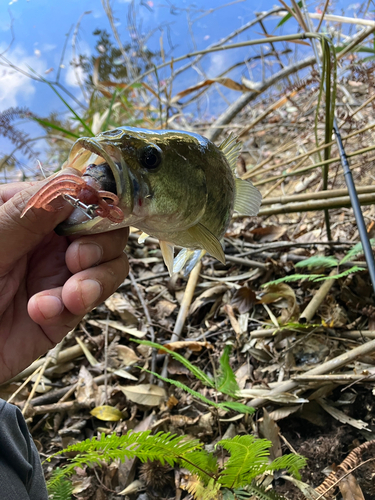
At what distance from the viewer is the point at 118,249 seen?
3.69 feet

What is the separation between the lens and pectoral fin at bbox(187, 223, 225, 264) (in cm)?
99

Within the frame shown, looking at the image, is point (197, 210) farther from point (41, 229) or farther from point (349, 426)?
point (349, 426)

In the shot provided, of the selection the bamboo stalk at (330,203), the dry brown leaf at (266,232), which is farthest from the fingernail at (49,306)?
the dry brown leaf at (266,232)

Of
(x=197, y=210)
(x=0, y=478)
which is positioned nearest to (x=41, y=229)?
(x=197, y=210)

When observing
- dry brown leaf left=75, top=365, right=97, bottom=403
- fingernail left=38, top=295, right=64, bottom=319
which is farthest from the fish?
dry brown leaf left=75, top=365, right=97, bottom=403

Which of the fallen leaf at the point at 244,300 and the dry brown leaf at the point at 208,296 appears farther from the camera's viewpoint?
the dry brown leaf at the point at 208,296

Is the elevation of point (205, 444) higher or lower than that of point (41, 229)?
lower

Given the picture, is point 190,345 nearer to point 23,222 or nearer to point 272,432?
point 272,432

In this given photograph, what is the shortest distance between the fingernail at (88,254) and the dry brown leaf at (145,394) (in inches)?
44.3

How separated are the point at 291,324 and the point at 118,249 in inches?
45.3

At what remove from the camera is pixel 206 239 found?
1.00 metres

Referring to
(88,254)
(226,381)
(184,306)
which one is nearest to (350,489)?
(226,381)

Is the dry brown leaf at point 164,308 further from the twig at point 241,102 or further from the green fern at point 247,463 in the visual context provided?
the twig at point 241,102

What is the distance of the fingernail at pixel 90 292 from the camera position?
1.01 metres
